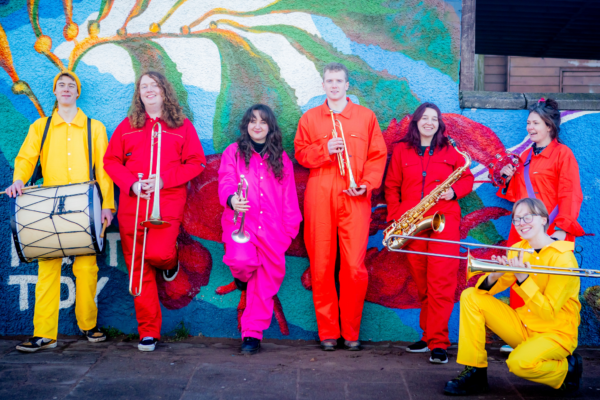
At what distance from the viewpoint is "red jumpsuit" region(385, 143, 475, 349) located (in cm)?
419

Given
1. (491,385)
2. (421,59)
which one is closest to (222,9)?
(421,59)

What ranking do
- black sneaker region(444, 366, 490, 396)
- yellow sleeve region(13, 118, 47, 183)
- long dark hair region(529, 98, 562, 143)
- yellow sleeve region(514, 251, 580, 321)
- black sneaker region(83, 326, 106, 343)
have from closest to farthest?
1. yellow sleeve region(514, 251, 580, 321)
2. black sneaker region(444, 366, 490, 396)
3. long dark hair region(529, 98, 562, 143)
4. yellow sleeve region(13, 118, 47, 183)
5. black sneaker region(83, 326, 106, 343)

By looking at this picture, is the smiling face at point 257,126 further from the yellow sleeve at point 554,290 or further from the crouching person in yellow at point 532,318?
the yellow sleeve at point 554,290

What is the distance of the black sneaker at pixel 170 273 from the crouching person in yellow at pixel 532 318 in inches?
96.5

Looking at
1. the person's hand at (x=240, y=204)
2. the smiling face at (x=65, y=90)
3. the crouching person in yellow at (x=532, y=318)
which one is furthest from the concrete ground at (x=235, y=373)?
the smiling face at (x=65, y=90)

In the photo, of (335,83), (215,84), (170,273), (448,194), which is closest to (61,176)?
(170,273)

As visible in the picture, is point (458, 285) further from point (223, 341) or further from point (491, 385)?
point (223, 341)

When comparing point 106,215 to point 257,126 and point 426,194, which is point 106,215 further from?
point 426,194

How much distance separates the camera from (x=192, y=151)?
4.45 m

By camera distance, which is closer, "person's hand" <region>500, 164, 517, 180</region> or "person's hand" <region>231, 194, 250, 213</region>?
"person's hand" <region>231, 194, 250, 213</region>

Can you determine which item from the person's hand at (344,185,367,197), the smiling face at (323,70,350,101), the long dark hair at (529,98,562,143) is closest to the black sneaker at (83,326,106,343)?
the person's hand at (344,185,367,197)

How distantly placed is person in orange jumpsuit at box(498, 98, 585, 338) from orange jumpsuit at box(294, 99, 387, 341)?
113 centimetres

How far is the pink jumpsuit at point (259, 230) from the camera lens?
14.0ft

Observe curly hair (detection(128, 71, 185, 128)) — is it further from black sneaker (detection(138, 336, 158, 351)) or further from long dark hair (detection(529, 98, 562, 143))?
long dark hair (detection(529, 98, 562, 143))
